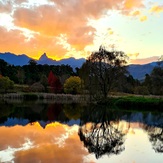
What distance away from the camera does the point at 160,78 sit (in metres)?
55.1

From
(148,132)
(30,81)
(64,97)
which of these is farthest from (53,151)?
(30,81)

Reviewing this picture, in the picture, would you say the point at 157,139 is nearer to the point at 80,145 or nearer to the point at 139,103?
the point at 80,145

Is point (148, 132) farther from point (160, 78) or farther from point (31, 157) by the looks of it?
point (160, 78)

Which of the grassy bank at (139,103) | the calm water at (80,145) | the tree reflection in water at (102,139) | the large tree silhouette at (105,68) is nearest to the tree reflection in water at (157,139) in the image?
the calm water at (80,145)

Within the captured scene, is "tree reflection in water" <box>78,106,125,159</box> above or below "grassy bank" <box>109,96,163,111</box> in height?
below

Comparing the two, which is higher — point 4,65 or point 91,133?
point 4,65

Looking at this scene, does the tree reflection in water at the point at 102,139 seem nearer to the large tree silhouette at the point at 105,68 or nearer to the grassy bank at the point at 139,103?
the grassy bank at the point at 139,103

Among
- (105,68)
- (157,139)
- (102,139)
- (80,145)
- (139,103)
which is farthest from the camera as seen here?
(105,68)

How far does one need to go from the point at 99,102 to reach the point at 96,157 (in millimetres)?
39342

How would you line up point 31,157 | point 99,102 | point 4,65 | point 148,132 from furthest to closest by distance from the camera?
point 4,65, point 99,102, point 148,132, point 31,157

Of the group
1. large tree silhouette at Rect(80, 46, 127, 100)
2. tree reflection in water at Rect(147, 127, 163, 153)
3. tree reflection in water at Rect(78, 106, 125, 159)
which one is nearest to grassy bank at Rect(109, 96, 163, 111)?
large tree silhouette at Rect(80, 46, 127, 100)

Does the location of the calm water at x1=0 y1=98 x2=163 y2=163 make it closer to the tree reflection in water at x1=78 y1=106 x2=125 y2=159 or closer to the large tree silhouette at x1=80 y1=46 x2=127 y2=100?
the tree reflection in water at x1=78 y1=106 x2=125 y2=159

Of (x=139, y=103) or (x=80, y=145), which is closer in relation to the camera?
(x=80, y=145)

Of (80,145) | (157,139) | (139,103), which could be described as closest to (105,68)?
(139,103)
